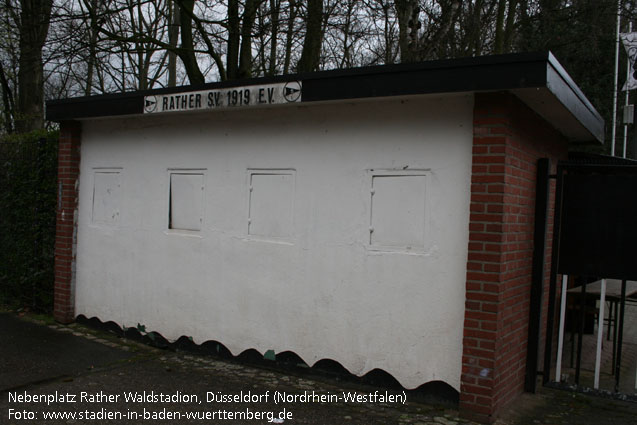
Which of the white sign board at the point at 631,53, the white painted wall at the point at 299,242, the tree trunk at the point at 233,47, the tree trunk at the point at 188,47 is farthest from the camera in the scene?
the white sign board at the point at 631,53

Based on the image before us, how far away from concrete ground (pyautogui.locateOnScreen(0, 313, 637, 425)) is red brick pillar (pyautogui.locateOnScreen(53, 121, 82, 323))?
46.6 inches

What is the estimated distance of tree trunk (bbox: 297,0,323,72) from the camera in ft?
33.3

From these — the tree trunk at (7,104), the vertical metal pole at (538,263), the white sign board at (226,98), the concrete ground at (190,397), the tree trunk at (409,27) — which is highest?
the tree trunk at (409,27)

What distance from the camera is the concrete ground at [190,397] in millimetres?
4297

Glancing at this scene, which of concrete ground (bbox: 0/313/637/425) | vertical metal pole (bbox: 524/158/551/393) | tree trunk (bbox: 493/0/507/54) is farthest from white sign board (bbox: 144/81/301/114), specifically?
tree trunk (bbox: 493/0/507/54)

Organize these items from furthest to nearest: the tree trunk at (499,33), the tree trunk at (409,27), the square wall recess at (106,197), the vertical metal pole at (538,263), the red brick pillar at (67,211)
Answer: the tree trunk at (499,33)
the tree trunk at (409,27)
the red brick pillar at (67,211)
the square wall recess at (106,197)
the vertical metal pole at (538,263)

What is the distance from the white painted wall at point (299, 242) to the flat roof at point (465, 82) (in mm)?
307

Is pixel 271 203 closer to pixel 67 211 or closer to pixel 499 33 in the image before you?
pixel 67 211

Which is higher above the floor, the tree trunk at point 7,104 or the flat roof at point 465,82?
the tree trunk at point 7,104

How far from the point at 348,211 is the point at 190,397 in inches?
84.8

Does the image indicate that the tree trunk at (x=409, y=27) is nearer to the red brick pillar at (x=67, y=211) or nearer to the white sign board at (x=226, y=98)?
the white sign board at (x=226, y=98)

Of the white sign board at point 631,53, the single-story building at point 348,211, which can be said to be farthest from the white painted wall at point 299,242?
the white sign board at point 631,53

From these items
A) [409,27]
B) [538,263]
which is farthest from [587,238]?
[409,27]

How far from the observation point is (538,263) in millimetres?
5016
